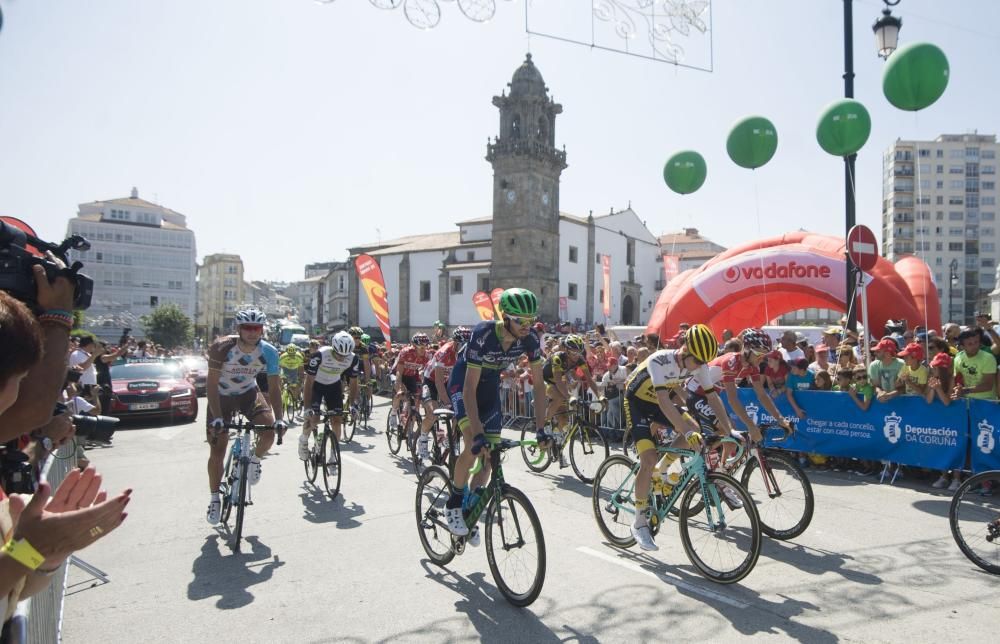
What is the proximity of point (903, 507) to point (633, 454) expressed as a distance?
3.82m

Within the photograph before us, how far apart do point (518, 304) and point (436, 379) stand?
3.89 meters

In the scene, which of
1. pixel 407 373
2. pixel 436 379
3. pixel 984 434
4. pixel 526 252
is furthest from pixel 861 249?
pixel 526 252

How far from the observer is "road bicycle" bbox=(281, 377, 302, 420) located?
52.7ft

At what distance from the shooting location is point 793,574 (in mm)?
5121

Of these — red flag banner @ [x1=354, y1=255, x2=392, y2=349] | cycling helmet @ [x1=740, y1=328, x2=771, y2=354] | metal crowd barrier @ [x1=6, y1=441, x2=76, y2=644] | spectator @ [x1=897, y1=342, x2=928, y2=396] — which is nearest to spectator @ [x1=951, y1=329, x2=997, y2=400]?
spectator @ [x1=897, y1=342, x2=928, y2=396]

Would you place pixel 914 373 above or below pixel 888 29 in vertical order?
below

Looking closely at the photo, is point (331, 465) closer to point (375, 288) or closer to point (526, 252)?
point (375, 288)

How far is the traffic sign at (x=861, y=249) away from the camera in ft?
35.8

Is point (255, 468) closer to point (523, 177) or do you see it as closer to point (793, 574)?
point (793, 574)

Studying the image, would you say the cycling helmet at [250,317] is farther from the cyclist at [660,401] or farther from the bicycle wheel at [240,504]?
the cyclist at [660,401]

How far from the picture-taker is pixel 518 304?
16.5 ft

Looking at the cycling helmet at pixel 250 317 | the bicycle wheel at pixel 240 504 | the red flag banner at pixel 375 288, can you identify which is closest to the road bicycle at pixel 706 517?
the bicycle wheel at pixel 240 504

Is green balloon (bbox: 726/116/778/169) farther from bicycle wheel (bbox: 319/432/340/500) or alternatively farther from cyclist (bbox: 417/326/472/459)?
bicycle wheel (bbox: 319/432/340/500)

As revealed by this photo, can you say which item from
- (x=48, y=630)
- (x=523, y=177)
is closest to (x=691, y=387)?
(x=48, y=630)
